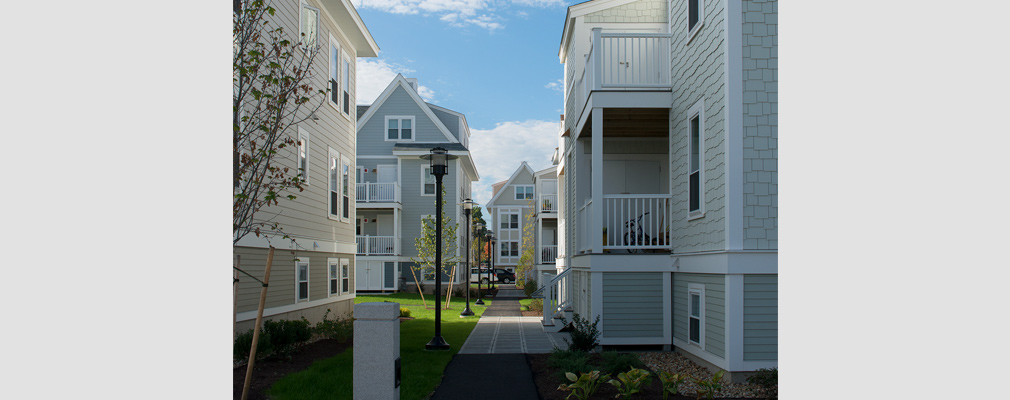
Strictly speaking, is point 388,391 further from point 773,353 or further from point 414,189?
point 414,189

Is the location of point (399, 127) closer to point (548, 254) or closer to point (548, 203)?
point (548, 203)

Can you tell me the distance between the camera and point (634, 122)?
13328mm

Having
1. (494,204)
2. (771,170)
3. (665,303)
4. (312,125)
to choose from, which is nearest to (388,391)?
(771,170)

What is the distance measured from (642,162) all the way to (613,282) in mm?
4079

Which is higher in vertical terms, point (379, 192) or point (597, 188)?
point (379, 192)

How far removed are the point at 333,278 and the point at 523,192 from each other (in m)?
35.5

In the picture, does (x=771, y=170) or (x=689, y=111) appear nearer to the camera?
(x=771, y=170)

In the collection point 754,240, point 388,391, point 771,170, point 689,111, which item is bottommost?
Answer: point 388,391

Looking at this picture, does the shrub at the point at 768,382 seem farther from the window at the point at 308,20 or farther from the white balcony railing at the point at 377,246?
the white balcony railing at the point at 377,246

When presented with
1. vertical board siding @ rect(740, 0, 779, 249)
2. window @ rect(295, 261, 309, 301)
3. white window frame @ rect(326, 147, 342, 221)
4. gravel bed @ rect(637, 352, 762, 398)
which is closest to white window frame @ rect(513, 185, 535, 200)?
white window frame @ rect(326, 147, 342, 221)

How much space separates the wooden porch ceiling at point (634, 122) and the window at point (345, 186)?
6.10m

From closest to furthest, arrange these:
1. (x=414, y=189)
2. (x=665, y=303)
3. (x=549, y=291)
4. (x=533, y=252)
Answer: (x=665, y=303) → (x=549, y=291) → (x=414, y=189) → (x=533, y=252)

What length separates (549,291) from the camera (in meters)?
15.4

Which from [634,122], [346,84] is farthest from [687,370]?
[346,84]
